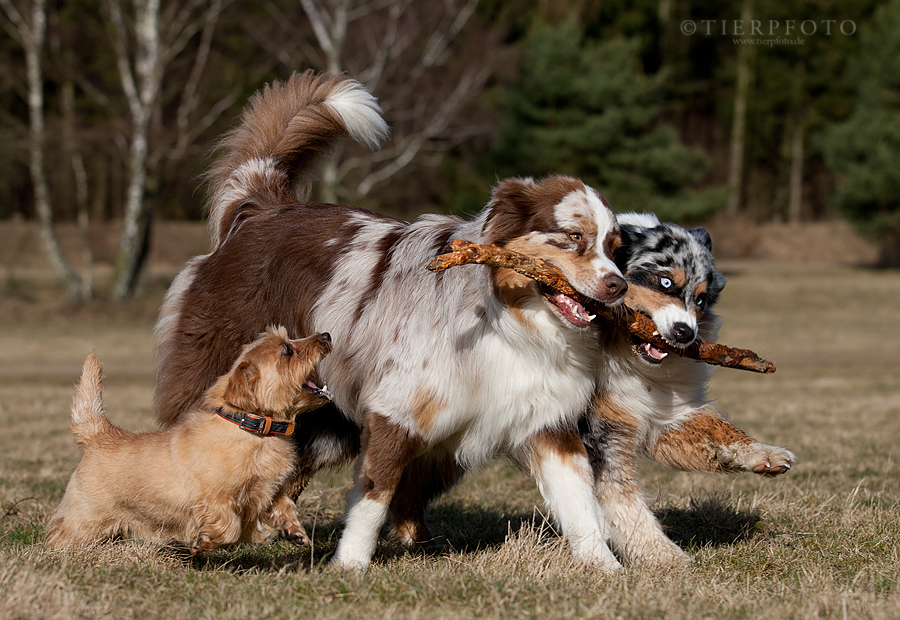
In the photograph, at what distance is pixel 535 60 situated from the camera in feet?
99.8

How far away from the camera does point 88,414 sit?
470 centimetres

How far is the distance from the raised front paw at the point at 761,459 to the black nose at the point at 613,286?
122 cm

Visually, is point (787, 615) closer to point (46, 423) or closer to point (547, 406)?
point (547, 406)

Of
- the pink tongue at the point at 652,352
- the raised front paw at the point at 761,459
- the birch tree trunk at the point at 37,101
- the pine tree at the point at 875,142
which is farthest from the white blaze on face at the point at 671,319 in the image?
the pine tree at the point at 875,142

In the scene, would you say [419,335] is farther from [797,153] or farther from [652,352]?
[797,153]

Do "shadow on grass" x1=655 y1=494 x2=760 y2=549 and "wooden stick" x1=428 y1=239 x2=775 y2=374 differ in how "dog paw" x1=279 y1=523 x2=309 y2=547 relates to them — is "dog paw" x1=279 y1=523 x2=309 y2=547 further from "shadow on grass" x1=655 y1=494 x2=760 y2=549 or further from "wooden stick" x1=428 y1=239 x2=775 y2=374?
"shadow on grass" x1=655 y1=494 x2=760 y2=549

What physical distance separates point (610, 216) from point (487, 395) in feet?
3.36

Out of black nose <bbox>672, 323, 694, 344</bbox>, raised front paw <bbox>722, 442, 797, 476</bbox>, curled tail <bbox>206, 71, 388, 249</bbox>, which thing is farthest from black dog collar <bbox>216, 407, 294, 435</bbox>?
raised front paw <bbox>722, 442, 797, 476</bbox>

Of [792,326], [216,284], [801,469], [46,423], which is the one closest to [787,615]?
[216,284]

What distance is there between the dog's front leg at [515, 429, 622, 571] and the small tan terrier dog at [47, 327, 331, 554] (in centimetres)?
111

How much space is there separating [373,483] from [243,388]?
767 mm

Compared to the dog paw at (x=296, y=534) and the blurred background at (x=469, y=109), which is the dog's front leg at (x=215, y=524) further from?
the blurred background at (x=469, y=109)

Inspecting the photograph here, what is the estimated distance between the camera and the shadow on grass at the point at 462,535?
4605 mm

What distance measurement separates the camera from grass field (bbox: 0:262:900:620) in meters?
3.58
